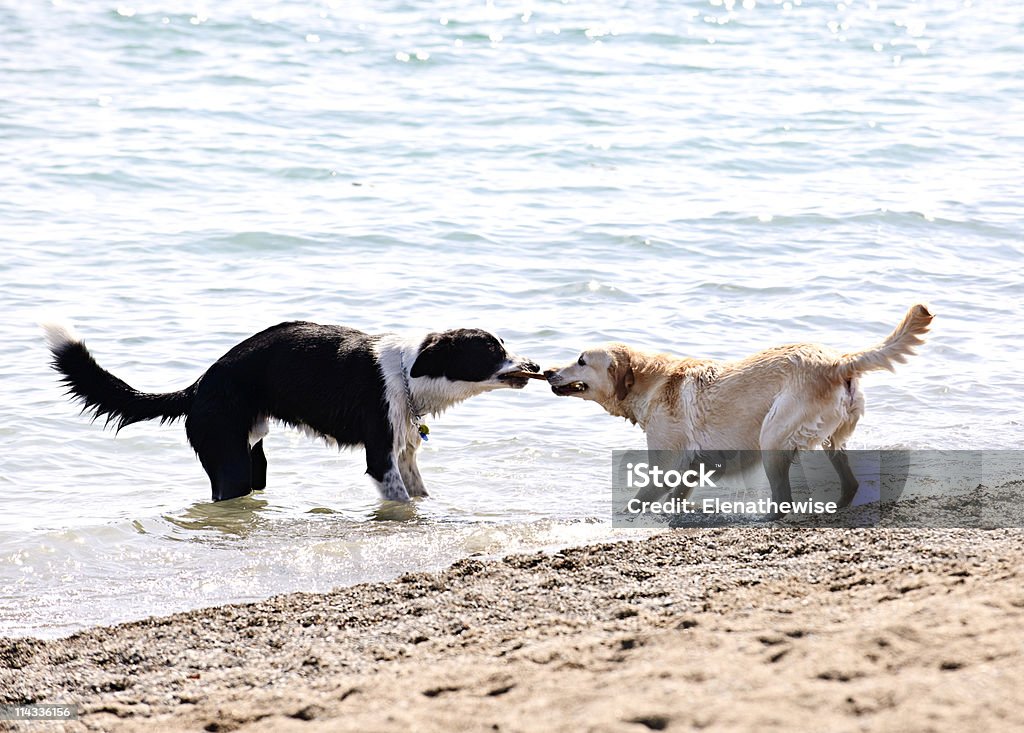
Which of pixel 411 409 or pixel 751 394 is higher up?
pixel 751 394

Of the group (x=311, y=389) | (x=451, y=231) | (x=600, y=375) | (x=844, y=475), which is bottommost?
(x=844, y=475)

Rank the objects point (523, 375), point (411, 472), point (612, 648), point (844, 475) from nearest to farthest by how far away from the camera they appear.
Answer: point (612, 648), point (844, 475), point (523, 375), point (411, 472)

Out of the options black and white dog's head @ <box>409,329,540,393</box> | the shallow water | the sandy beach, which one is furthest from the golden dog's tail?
black and white dog's head @ <box>409,329,540,393</box>

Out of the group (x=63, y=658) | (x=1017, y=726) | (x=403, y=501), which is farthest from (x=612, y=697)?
(x=403, y=501)

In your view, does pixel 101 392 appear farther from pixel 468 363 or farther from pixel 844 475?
pixel 844 475

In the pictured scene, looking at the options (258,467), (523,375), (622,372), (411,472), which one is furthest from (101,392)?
(622,372)

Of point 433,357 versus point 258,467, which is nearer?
point 433,357

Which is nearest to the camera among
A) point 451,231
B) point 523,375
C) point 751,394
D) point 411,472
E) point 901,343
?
point 901,343

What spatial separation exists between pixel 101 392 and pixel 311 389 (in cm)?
122

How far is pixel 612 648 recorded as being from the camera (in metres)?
3.98

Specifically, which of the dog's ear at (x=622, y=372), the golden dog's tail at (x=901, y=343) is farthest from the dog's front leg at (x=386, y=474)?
the golden dog's tail at (x=901, y=343)

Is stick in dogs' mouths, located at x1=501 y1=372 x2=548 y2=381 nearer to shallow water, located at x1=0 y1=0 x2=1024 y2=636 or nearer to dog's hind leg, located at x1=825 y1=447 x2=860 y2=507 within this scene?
shallow water, located at x1=0 y1=0 x2=1024 y2=636

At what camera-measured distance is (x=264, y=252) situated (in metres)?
12.5

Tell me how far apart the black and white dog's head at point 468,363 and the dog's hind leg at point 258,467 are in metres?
1.10
